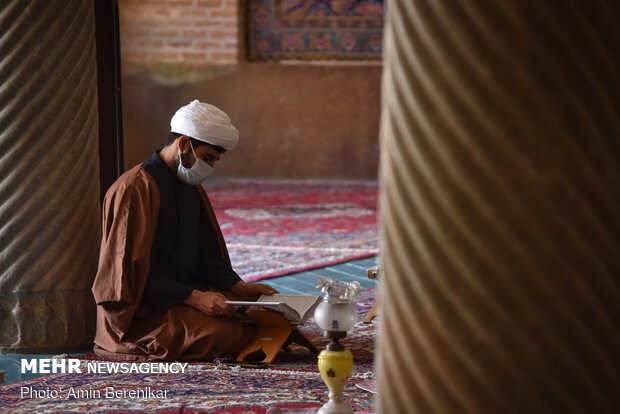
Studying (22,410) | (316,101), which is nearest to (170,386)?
(22,410)

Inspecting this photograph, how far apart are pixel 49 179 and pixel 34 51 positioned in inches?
23.0

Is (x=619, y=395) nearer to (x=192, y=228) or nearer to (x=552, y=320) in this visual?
(x=552, y=320)

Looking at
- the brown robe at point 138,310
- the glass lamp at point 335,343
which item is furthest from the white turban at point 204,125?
the glass lamp at point 335,343

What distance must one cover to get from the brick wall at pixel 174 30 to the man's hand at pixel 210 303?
8.20 m

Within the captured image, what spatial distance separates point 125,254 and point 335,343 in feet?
4.40

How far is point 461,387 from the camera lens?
5.17 feet

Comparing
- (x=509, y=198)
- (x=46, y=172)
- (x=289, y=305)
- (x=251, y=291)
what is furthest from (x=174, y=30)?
(x=509, y=198)

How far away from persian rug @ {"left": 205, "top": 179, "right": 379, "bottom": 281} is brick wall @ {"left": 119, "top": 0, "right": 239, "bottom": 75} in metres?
1.86

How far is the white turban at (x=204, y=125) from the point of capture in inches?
150

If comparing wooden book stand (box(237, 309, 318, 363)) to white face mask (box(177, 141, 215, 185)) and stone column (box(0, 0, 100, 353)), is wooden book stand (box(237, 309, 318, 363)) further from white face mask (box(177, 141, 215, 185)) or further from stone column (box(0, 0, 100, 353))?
stone column (box(0, 0, 100, 353))

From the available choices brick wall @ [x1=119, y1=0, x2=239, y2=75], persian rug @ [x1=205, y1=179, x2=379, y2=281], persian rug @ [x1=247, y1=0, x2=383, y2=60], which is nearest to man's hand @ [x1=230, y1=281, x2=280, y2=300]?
persian rug @ [x1=205, y1=179, x2=379, y2=281]

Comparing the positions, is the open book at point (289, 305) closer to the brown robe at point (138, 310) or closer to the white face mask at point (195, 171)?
the brown robe at point (138, 310)

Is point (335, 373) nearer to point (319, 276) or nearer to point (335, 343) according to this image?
point (335, 343)

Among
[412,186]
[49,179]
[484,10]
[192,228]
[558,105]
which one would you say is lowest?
[192,228]
